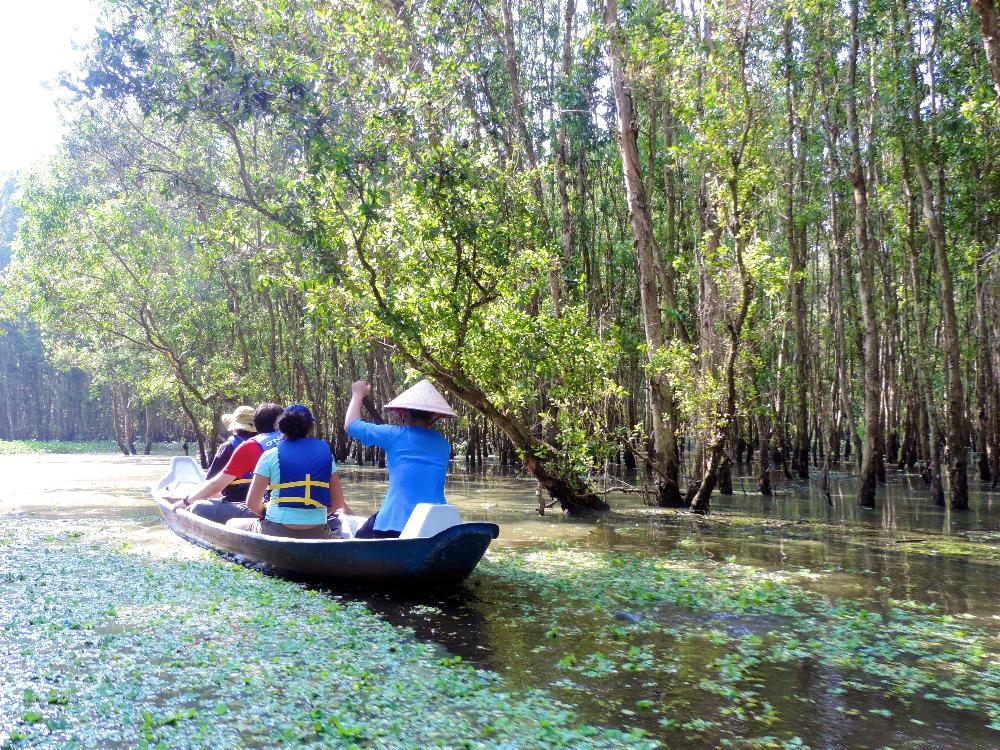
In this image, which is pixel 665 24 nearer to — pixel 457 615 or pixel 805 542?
pixel 805 542

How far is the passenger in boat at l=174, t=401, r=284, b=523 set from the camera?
25.6ft

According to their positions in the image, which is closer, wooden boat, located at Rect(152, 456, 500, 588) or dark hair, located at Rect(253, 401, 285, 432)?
wooden boat, located at Rect(152, 456, 500, 588)

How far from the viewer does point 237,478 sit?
322 inches

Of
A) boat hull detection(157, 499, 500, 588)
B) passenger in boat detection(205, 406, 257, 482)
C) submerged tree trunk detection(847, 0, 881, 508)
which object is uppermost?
submerged tree trunk detection(847, 0, 881, 508)

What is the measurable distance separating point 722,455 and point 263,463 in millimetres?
6827

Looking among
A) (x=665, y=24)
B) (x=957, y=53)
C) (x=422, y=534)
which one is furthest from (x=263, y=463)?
(x=957, y=53)

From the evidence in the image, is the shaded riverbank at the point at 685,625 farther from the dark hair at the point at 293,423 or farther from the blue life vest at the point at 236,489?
the dark hair at the point at 293,423

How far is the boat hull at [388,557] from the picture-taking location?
571 cm

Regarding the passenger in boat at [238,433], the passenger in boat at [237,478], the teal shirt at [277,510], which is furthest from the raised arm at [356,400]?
the passenger in boat at [238,433]

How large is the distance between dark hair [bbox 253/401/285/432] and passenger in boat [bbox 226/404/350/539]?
109 centimetres

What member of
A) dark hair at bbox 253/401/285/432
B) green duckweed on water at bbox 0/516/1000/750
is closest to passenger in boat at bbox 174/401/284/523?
dark hair at bbox 253/401/285/432

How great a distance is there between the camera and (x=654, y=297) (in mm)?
11570

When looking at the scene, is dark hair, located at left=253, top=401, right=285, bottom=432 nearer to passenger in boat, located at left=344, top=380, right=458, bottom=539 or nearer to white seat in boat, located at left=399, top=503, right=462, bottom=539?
passenger in boat, located at left=344, top=380, right=458, bottom=539

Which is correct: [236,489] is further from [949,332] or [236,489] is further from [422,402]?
[949,332]
